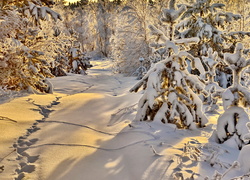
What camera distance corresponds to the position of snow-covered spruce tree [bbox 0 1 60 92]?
5609 mm

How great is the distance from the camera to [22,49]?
29.3 ft

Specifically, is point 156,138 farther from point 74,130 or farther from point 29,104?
point 29,104

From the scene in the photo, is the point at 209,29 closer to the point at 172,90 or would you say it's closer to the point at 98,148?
the point at 172,90

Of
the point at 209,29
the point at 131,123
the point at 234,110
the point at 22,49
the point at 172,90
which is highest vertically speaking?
the point at 209,29

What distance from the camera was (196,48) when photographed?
15.5 meters

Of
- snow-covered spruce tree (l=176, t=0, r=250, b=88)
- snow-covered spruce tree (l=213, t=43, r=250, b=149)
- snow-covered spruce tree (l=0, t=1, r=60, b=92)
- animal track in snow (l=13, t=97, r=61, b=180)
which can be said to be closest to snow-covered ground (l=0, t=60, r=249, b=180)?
animal track in snow (l=13, t=97, r=61, b=180)

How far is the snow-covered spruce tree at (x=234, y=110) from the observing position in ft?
16.2

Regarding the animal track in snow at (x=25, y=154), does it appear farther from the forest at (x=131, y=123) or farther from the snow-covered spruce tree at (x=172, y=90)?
the snow-covered spruce tree at (x=172, y=90)

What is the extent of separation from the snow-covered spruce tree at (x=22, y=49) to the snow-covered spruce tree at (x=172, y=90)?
3.10 metres

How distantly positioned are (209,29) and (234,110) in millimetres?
10133

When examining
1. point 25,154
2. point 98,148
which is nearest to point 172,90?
point 98,148

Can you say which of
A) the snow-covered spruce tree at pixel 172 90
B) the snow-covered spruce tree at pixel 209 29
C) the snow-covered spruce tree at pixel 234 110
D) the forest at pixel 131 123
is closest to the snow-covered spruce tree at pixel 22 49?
the forest at pixel 131 123

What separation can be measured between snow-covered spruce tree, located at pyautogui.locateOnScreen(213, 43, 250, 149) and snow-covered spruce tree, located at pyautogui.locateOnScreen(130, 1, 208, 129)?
1.06 m

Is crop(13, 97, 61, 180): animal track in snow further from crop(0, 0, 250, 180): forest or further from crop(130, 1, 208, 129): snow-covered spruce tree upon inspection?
crop(130, 1, 208, 129): snow-covered spruce tree
